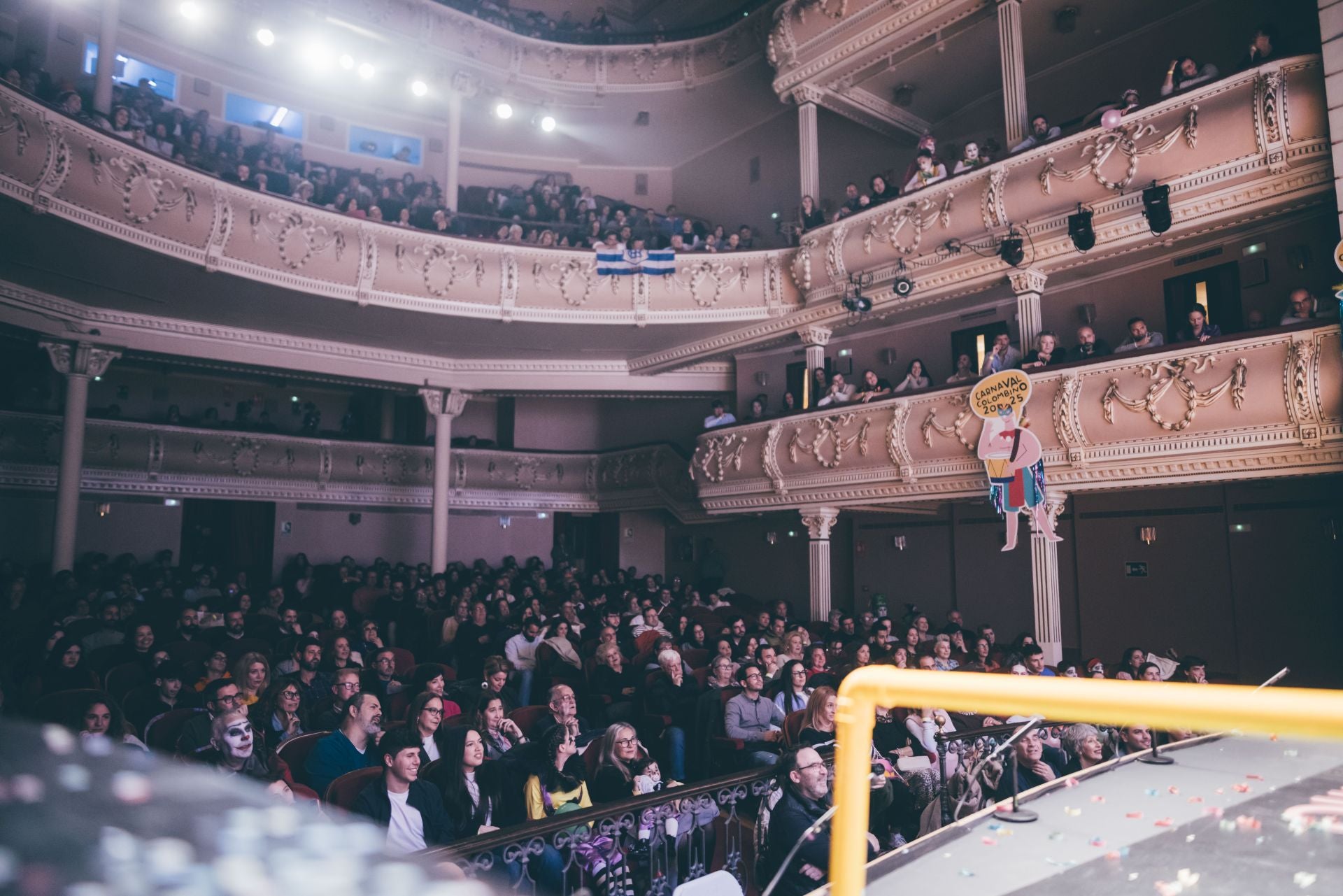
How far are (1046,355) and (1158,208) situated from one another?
70.3 inches

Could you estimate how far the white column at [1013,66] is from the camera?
33.3 ft

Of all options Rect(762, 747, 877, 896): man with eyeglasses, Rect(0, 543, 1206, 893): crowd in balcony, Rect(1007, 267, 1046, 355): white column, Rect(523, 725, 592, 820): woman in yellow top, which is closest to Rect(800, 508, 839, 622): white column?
Rect(0, 543, 1206, 893): crowd in balcony

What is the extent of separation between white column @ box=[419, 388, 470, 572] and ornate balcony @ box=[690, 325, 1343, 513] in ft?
18.9

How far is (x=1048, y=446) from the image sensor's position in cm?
896

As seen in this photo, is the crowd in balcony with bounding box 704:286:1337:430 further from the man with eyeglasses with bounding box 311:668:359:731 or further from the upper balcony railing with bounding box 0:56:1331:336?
the man with eyeglasses with bounding box 311:668:359:731

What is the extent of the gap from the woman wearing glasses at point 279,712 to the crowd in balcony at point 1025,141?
9.14 meters

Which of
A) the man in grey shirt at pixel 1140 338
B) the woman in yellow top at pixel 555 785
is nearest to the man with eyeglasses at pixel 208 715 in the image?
the woman in yellow top at pixel 555 785

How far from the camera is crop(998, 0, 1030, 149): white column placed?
10.1 metres

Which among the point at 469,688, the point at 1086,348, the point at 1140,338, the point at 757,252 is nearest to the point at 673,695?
the point at 469,688

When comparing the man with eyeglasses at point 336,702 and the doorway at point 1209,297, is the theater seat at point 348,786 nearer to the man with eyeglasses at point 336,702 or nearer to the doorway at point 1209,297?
the man with eyeglasses at point 336,702

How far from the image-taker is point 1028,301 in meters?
9.87

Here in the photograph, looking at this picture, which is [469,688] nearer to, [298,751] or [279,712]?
[279,712]

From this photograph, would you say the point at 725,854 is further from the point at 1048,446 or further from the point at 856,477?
the point at 856,477

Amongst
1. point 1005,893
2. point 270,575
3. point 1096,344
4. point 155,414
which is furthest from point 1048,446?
point 155,414
